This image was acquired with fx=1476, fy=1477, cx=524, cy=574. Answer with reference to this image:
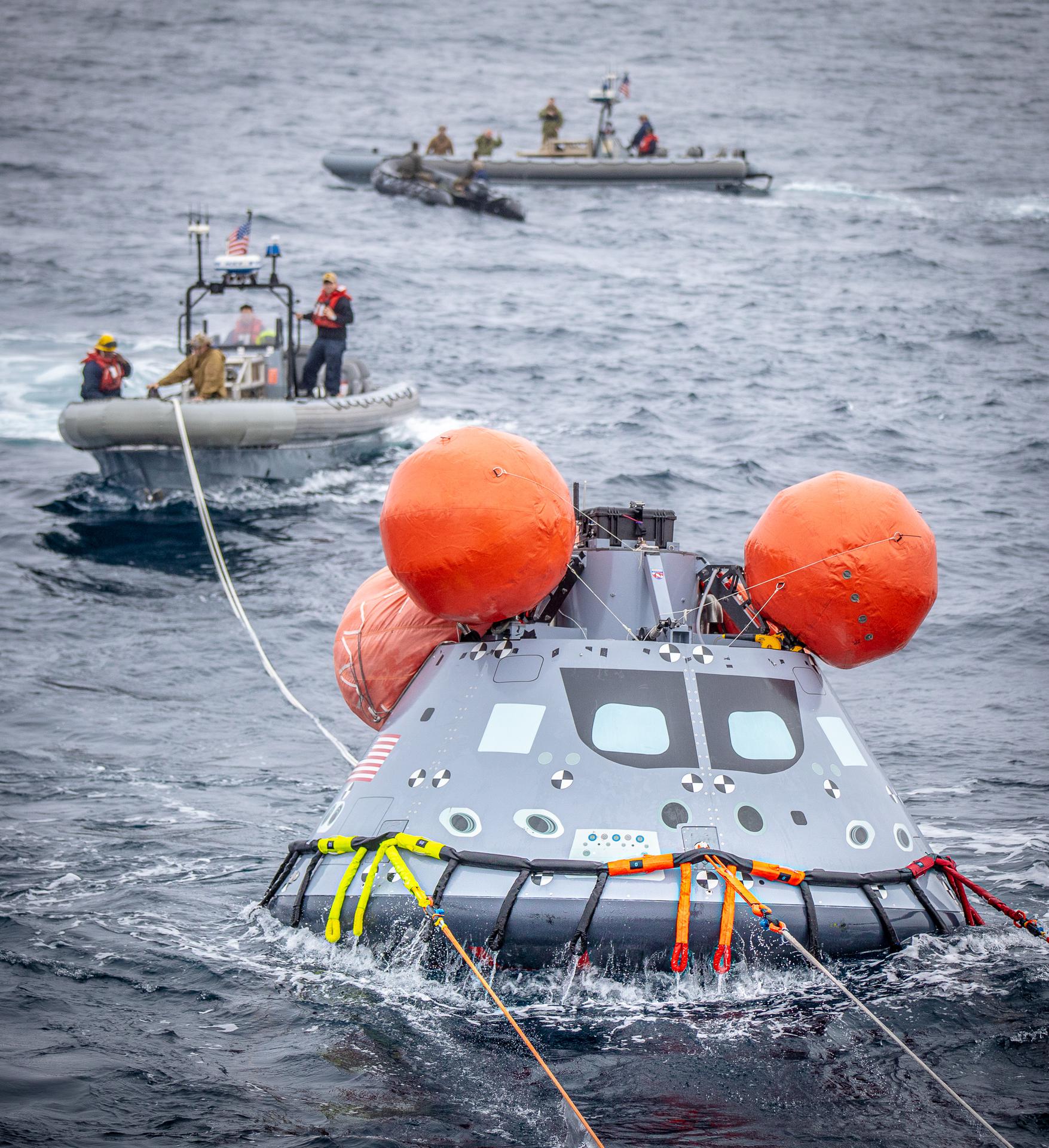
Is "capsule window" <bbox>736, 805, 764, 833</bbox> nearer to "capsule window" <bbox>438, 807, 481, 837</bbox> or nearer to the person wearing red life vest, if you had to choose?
"capsule window" <bbox>438, 807, 481, 837</bbox>

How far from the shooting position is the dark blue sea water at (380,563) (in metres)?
6.77

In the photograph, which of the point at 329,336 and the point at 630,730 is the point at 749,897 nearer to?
the point at 630,730

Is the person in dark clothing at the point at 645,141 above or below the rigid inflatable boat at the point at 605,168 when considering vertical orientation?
above

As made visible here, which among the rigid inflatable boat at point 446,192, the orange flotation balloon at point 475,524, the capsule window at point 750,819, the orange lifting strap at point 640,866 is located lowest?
the rigid inflatable boat at point 446,192

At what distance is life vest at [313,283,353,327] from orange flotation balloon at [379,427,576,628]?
11423mm

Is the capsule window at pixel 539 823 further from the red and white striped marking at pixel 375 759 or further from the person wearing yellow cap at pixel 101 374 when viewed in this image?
the person wearing yellow cap at pixel 101 374

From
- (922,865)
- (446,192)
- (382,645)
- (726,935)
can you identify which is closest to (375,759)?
(382,645)

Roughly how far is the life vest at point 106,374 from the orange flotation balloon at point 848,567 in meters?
11.9

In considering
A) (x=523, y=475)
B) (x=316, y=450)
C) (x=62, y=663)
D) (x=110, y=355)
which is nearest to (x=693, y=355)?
(x=316, y=450)

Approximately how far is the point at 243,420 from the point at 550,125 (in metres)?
29.4

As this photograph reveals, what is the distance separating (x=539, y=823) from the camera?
24.3 feet

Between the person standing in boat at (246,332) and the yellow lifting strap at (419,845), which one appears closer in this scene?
the yellow lifting strap at (419,845)

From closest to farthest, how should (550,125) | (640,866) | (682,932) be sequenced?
(682,932) < (640,866) < (550,125)

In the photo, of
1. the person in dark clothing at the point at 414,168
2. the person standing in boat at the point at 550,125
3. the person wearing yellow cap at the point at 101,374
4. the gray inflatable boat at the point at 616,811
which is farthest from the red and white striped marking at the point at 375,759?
the person standing in boat at the point at 550,125
